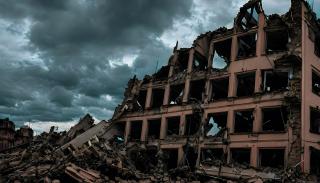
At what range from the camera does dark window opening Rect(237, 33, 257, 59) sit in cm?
2900

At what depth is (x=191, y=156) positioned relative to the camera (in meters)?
29.5

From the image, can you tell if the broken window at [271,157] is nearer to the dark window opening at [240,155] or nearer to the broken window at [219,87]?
the dark window opening at [240,155]

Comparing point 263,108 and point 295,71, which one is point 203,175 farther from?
point 295,71

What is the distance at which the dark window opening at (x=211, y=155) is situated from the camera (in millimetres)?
25097

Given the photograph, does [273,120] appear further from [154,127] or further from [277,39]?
[154,127]

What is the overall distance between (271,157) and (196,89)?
32.0ft

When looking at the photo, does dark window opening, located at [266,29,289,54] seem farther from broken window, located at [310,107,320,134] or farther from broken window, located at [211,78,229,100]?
broken window, located at [310,107,320,134]

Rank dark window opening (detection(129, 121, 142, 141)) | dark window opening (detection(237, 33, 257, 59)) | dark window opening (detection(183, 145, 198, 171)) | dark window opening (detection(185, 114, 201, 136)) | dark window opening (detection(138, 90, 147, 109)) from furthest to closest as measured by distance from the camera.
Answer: dark window opening (detection(138, 90, 147, 109)) → dark window opening (detection(129, 121, 142, 141)) → dark window opening (detection(185, 114, 201, 136)) → dark window opening (detection(237, 33, 257, 59)) → dark window opening (detection(183, 145, 198, 171))

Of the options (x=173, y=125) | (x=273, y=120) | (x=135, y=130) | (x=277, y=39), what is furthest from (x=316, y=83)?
(x=135, y=130)

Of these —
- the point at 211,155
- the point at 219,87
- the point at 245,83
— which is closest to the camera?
the point at 211,155

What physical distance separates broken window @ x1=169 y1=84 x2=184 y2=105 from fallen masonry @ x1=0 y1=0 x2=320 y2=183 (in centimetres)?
11

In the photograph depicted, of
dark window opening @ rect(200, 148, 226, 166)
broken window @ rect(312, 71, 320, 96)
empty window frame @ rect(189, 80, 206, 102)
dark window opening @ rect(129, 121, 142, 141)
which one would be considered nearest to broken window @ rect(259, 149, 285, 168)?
dark window opening @ rect(200, 148, 226, 166)

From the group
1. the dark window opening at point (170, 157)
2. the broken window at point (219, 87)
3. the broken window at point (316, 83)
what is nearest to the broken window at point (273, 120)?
the broken window at point (316, 83)

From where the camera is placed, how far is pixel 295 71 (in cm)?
2388
